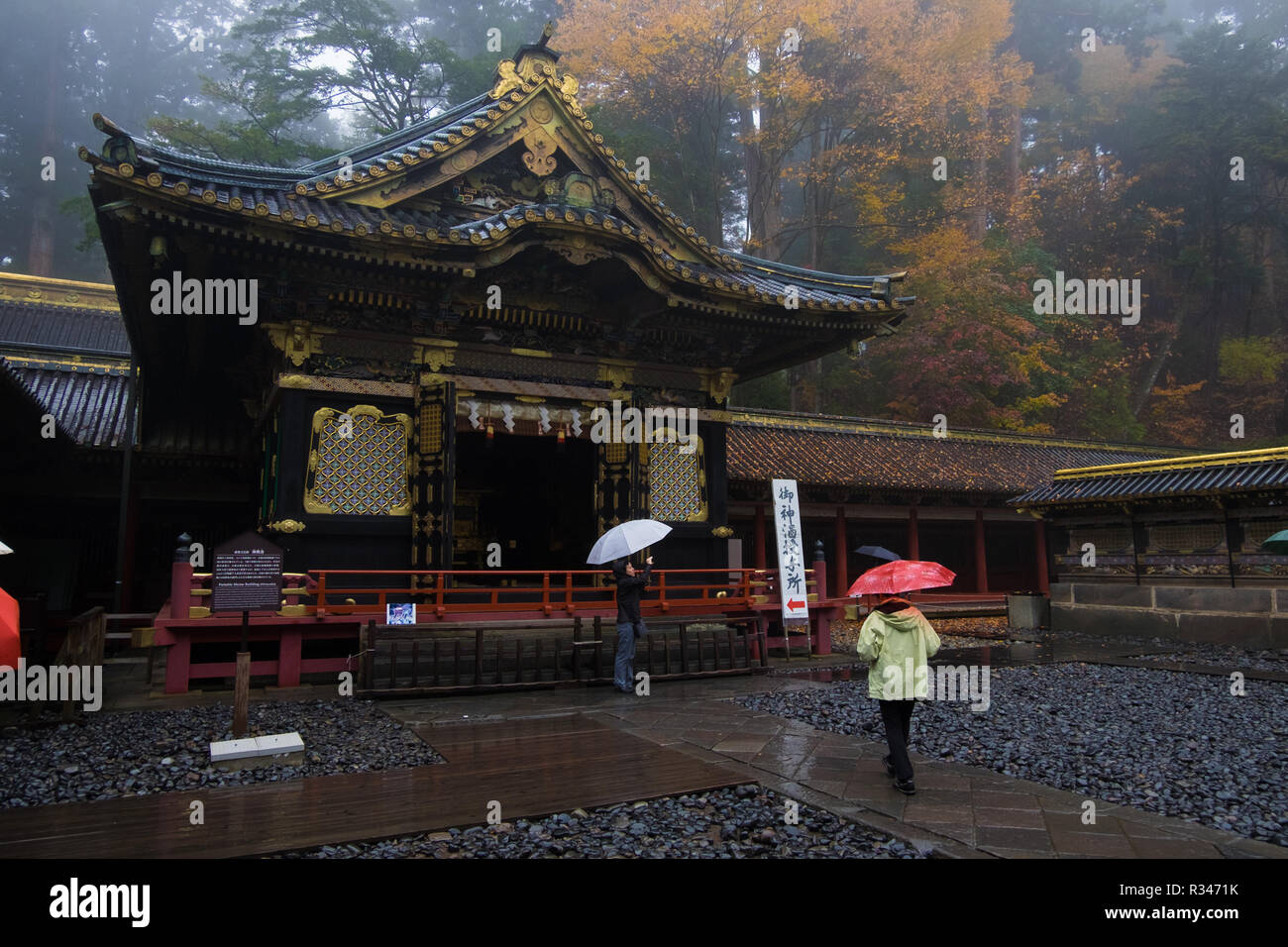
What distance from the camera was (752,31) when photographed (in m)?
A: 29.8

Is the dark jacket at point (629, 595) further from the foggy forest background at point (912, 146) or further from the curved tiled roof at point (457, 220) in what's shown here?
the foggy forest background at point (912, 146)

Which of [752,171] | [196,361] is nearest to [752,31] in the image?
[752,171]

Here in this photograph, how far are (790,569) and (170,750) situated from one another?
9171 mm

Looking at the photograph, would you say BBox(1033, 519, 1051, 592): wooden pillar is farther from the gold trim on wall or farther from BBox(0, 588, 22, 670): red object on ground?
BBox(0, 588, 22, 670): red object on ground

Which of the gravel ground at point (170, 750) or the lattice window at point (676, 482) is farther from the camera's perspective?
Result: the lattice window at point (676, 482)

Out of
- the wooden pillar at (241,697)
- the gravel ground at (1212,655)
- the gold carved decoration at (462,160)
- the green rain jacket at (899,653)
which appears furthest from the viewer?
the gravel ground at (1212,655)

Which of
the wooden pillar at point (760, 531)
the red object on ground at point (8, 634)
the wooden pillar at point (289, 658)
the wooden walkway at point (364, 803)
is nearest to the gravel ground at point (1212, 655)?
the wooden pillar at point (760, 531)

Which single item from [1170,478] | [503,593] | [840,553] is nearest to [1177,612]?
[1170,478]

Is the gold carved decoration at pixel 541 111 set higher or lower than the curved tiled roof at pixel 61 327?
higher

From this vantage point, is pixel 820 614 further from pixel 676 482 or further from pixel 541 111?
pixel 541 111

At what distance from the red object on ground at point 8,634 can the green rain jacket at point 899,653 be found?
15.8 ft

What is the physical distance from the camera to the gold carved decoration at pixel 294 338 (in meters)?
11.6
